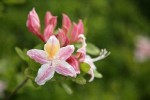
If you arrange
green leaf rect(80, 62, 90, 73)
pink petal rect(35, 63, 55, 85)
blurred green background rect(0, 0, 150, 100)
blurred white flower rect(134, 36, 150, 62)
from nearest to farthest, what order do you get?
1. pink petal rect(35, 63, 55, 85)
2. green leaf rect(80, 62, 90, 73)
3. blurred green background rect(0, 0, 150, 100)
4. blurred white flower rect(134, 36, 150, 62)

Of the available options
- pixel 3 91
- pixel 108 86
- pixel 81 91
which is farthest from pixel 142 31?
pixel 3 91

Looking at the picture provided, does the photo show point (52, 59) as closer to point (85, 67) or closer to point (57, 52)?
point (57, 52)

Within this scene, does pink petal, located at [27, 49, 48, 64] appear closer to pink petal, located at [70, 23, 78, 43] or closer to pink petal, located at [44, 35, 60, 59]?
pink petal, located at [44, 35, 60, 59]

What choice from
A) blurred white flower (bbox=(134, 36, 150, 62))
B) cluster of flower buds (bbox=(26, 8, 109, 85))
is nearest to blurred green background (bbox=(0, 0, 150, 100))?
blurred white flower (bbox=(134, 36, 150, 62))

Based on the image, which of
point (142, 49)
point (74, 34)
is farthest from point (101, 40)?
point (74, 34)

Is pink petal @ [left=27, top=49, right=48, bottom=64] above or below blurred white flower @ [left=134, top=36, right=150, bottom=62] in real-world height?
above

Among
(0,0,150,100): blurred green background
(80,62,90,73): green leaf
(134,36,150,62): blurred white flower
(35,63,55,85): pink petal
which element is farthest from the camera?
(134,36,150,62): blurred white flower
